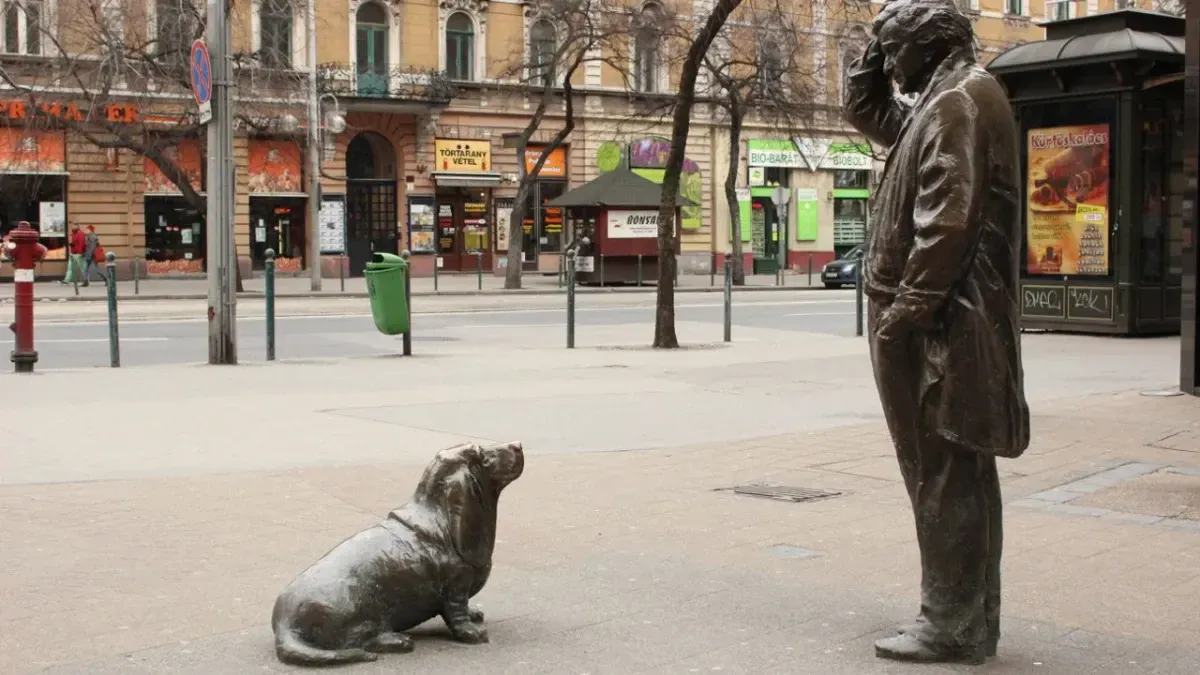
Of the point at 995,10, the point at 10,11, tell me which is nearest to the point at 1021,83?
the point at 10,11

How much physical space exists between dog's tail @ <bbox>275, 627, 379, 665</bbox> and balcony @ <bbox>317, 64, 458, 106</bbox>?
3891cm

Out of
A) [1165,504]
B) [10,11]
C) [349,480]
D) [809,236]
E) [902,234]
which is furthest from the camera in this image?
[809,236]

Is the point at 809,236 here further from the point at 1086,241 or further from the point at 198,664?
the point at 198,664

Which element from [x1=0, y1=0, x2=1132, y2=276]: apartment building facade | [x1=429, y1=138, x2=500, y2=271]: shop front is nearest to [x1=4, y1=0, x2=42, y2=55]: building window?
[x1=0, y1=0, x2=1132, y2=276]: apartment building facade

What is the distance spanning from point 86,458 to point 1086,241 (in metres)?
13.7

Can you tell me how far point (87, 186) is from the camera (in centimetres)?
4034

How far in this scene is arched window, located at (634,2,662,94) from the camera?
1618 inches

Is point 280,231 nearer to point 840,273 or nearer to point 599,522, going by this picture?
point 840,273

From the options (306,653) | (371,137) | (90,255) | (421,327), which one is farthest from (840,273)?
(306,653)

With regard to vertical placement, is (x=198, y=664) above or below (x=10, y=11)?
below

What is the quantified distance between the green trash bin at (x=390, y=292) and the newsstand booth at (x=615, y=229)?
2239cm

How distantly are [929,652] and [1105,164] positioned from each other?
15164 millimetres

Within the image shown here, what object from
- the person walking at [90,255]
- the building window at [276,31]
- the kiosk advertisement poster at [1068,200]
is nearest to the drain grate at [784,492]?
the kiosk advertisement poster at [1068,200]

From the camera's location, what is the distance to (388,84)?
43969mm
